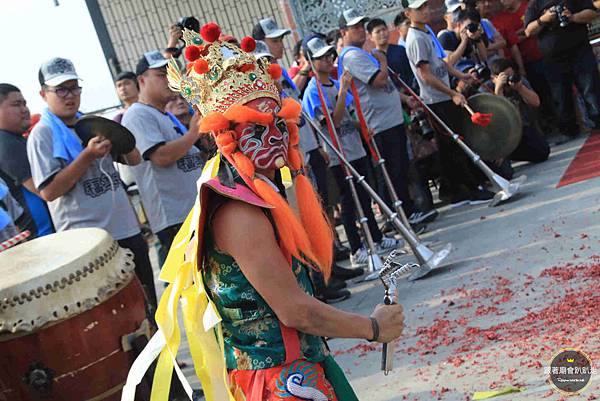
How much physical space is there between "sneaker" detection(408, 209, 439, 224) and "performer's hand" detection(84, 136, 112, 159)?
12.3 ft

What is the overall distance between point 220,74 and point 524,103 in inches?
273

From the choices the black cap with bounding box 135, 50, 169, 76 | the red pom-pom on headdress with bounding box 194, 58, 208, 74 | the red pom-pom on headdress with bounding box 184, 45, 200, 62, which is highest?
the black cap with bounding box 135, 50, 169, 76

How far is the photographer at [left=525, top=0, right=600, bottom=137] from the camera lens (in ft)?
28.9

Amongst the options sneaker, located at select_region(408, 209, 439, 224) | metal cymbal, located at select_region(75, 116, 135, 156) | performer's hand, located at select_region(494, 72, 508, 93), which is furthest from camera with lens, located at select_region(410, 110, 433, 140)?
metal cymbal, located at select_region(75, 116, 135, 156)

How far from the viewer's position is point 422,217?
25.4ft

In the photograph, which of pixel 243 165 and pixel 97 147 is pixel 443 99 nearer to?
pixel 97 147

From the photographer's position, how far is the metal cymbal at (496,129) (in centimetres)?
775

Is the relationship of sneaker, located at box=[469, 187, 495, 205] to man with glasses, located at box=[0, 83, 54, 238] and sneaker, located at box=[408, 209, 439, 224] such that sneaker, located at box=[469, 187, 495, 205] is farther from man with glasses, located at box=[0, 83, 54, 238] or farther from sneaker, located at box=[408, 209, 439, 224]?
man with glasses, located at box=[0, 83, 54, 238]

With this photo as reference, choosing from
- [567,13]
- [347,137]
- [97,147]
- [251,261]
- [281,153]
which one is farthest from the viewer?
[567,13]

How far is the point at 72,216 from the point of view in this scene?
4.70 meters

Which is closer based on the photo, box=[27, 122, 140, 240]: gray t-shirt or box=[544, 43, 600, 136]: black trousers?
box=[27, 122, 140, 240]: gray t-shirt

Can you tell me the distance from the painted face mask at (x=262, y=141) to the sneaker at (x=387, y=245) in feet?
14.9

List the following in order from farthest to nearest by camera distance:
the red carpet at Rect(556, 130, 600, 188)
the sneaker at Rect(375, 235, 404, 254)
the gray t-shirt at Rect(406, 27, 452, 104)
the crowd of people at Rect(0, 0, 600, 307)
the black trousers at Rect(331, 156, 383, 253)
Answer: the gray t-shirt at Rect(406, 27, 452, 104)
the red carpet at Rect(556, 130, 600, 188)
the sneaker at Rect(375, 235, 404, 254)
the black trousers at Rect(331, 156, 383, 253)
the crowd of people at Rect(0, 0, 600, 307)

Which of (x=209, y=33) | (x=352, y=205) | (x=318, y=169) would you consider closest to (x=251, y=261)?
(x=209, y=33)
